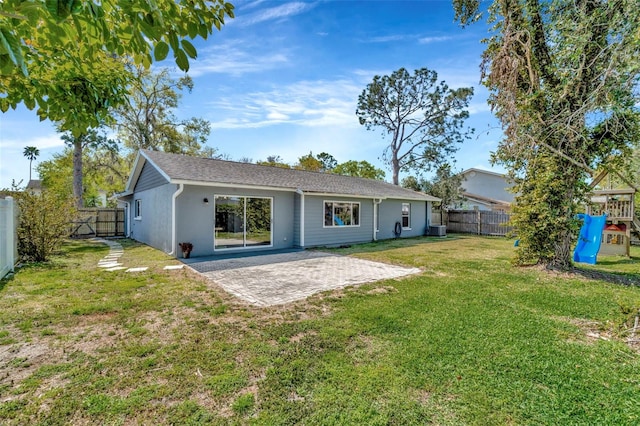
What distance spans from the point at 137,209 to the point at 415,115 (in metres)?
22.3

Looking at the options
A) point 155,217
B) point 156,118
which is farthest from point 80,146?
point 155,217

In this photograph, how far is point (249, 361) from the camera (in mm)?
3119

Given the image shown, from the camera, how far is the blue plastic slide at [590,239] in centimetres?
900

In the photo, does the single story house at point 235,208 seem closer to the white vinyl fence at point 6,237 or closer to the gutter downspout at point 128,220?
the gutter downspout at point 128,220

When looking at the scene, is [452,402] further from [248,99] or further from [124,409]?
[248,99]

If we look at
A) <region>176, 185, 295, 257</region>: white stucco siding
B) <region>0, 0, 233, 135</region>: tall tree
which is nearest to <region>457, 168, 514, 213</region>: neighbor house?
<region>176, 185, 295, 257</region>: white stucco siding

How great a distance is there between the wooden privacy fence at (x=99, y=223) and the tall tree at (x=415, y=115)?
67.1ft

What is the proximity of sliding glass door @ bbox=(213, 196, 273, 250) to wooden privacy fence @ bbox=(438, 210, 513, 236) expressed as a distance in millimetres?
13526

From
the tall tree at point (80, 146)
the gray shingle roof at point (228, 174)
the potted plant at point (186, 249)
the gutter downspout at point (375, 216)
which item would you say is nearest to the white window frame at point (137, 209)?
the tall tree at point (80, 146)

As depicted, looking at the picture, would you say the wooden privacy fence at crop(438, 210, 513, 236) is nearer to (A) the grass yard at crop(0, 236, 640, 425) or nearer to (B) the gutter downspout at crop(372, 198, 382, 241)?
(B) the gutter downspout at crop(372, 198, 382, 241)

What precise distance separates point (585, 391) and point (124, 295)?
21.8ft

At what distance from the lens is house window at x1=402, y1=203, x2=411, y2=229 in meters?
17.6

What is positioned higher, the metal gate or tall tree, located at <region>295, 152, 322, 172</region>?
tall tree, located at <region>295, 152, 322, 172</region>

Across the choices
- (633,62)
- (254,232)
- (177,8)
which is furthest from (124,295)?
(633,62)
